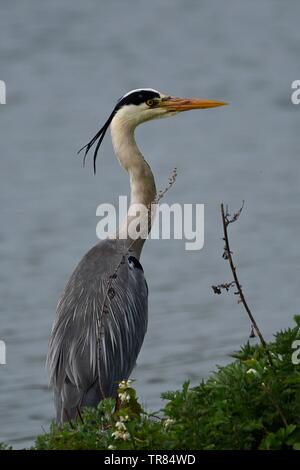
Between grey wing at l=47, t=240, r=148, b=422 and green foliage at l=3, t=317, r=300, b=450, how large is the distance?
83.4 inches

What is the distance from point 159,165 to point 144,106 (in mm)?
7174

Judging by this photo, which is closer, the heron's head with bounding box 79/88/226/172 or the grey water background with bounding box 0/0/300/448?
the heron's head with bounding box 79/88/226/172

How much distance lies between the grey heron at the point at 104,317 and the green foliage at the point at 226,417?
2.11 metres

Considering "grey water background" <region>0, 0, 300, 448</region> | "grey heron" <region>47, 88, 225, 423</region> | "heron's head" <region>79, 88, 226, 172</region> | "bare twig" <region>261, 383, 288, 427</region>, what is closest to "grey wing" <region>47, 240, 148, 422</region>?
"grey heron" <region>47, 88, 225, 423</region>

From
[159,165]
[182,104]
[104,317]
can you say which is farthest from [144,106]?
[159,165]

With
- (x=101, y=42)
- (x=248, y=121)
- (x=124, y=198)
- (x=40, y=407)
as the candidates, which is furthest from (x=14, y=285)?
(x=101, y=42)

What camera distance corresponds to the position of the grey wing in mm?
7465

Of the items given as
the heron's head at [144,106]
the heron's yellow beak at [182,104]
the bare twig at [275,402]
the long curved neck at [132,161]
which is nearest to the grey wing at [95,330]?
the long curved neck at [132,161]

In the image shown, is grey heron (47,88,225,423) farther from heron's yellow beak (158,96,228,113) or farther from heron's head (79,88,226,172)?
heron's yellow beak (158,96,228,113)

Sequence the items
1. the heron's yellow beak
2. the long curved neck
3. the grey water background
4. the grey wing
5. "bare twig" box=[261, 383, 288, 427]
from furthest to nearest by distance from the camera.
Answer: the grey water background < the heron's yellow beak < the long curved neck < the grey wing < "bare twig" box=[261, 383, 288, 427]

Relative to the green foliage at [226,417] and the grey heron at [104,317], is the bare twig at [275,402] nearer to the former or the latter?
the green foliage at [226,417]

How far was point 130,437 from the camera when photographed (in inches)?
192

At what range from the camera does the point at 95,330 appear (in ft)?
25.1

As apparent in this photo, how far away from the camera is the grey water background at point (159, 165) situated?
11008 mm
